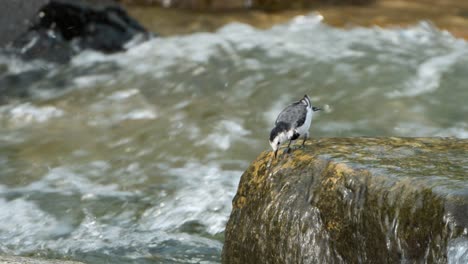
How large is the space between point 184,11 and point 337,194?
8.67m

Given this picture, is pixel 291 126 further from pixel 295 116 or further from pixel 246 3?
pixel 246 3

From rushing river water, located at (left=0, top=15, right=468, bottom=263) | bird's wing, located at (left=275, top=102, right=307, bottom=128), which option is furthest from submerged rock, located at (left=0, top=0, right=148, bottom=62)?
bird's wing, located at (left=275, top=102, right=307, bottom=128)

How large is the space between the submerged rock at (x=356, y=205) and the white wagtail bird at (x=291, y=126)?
0.27 ft

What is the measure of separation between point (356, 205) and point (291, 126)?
72 centimetres

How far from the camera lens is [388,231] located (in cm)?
382

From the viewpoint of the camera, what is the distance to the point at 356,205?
13.1 ft

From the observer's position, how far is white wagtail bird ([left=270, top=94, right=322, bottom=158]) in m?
4.53

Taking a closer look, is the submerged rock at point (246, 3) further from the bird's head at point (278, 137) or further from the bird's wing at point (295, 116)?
the bird's head at point (278, 137)

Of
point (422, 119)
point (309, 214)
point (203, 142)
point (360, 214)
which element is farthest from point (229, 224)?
point (422, 119)

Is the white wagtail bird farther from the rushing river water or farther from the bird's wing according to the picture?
the rushing river water

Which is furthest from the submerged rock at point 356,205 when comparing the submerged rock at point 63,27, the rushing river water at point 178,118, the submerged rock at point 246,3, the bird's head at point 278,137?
the submerged rock at point 246,3

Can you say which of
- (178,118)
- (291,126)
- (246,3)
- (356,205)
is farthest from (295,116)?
(246,3)

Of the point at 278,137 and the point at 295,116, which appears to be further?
the point at 295,116

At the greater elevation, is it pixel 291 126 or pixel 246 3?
pixel 246 3
